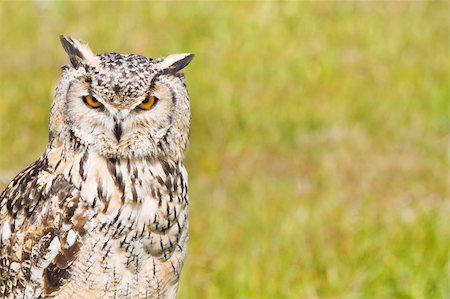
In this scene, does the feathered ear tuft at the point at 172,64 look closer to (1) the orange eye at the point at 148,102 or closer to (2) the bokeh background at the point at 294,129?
(1) the orange eye at the point at 148,102

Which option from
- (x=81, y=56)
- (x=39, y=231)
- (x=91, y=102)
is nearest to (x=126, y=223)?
(x=39, y=231)

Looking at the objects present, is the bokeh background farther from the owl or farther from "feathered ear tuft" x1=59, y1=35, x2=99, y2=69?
"feathered ear tuft" x1=59, y1=35, x2=99, y2=69

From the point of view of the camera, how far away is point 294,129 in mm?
6266

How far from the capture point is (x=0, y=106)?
6152 mm

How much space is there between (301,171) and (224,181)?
44cm

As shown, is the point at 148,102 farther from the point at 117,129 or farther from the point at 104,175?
the point at 104,175

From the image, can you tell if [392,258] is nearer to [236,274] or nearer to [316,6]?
[236,274]

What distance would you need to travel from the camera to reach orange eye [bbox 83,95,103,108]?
303 cm

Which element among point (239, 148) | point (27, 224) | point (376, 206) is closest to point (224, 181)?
point (239, 148)

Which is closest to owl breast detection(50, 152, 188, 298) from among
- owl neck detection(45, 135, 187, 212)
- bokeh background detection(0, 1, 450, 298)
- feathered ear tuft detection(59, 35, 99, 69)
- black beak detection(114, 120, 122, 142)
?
owl neck detection(45, 135, 187, 212)

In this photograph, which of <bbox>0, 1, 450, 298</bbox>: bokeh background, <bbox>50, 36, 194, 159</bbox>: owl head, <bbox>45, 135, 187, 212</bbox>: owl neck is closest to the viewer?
<bbox>50, 36, 194, 159</bbox>: owl head

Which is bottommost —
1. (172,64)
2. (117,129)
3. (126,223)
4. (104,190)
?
(126,223)

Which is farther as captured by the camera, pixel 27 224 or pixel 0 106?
pixel 0 106

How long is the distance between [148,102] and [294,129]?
3.25 metres
